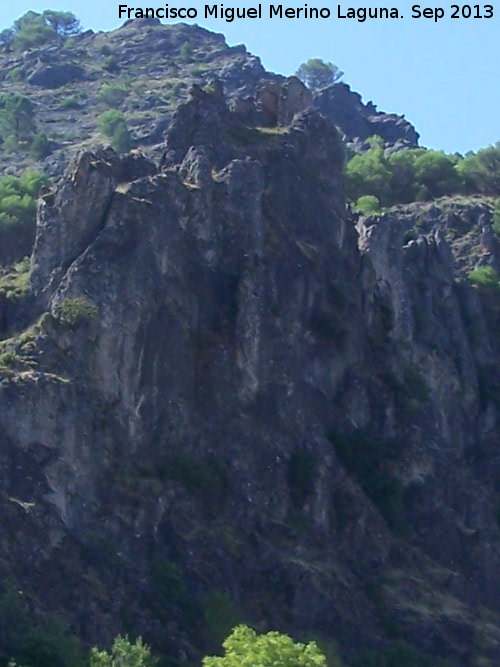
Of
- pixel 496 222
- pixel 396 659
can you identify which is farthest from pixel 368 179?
pixel 396 659

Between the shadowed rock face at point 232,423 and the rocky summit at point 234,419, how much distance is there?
11cm

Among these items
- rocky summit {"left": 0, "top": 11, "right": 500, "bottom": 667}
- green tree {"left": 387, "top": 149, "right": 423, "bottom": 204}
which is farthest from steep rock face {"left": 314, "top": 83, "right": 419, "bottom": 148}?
rocky summit {"left": 0, "top": 11, "right": 500, "bottom": 667}

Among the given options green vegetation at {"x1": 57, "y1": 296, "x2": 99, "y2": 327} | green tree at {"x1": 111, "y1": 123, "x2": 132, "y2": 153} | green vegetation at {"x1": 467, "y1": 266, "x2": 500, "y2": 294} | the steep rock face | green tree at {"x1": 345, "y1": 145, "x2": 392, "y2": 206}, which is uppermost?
the steep rock face

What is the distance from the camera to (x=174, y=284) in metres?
71.8

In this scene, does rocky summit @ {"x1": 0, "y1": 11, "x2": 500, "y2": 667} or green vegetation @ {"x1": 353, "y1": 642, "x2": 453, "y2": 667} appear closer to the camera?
rocky summit @ {"x1": 0, "y1": 11, "x2": 500, "y2": 667}

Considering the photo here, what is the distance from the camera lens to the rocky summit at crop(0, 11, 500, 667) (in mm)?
61906

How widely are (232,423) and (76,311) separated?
8.88m

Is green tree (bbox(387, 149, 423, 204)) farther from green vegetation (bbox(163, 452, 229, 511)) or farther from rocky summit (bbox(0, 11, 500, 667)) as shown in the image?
green vegetation (bbox(163, 452, 229, 511))

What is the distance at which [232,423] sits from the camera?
7000 centimetres

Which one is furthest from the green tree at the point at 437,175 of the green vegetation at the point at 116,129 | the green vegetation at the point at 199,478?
the green vegetation at the point at 199,478

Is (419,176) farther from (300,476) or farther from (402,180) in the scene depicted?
(300,476)

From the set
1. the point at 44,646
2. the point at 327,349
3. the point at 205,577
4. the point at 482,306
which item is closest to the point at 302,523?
the point at 205,577

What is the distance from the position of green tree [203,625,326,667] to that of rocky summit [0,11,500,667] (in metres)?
7.49

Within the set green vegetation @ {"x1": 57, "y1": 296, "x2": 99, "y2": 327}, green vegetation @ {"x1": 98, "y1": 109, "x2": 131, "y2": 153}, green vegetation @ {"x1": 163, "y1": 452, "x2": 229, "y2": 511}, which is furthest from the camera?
green vegetation @ {"x1": 98, "y1": 109, "x2": 131, "y2": 153}
